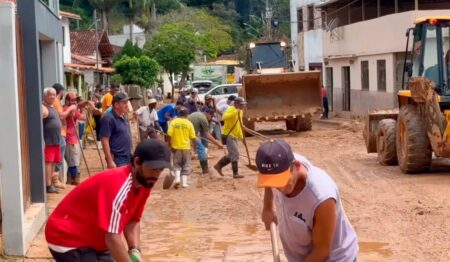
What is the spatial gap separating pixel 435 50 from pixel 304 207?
38.1ft

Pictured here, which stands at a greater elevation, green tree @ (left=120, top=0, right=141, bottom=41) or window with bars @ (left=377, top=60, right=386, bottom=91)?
green tree @ (left=120, top=0, right=141, bottom=41)

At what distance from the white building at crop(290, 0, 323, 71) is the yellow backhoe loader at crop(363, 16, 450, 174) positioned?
2615 centimetres

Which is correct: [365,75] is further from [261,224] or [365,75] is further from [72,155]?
[261,224]

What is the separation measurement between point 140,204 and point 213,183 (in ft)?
35.3

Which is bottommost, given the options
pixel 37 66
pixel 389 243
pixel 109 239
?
pixel 389 243

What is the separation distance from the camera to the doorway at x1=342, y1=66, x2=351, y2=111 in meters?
38.7

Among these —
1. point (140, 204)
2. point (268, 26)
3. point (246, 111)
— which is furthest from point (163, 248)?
point (268, 26)

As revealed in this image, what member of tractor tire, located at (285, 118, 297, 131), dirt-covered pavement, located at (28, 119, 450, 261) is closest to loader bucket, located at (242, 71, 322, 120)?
tractor tire, located at (285, 118, 297, 131)

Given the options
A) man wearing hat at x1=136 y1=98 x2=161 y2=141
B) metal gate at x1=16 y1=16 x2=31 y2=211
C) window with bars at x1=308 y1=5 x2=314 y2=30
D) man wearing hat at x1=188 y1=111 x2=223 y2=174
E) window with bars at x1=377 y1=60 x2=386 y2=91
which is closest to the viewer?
metal gate at x1=16 y1=16 x2=31 y2=211

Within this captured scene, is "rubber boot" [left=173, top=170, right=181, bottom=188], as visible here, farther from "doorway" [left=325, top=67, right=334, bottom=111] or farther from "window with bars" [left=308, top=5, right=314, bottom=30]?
"window with bars" [left=308, top=5, right=314, bottom=30]

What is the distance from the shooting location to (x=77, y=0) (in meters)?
74.9

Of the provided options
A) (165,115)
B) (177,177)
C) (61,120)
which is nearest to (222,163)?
(177,177)

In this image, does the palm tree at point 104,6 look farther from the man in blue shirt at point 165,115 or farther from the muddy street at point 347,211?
the muddy street at point 347,211

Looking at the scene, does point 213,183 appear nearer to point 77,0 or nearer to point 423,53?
point 423,53
